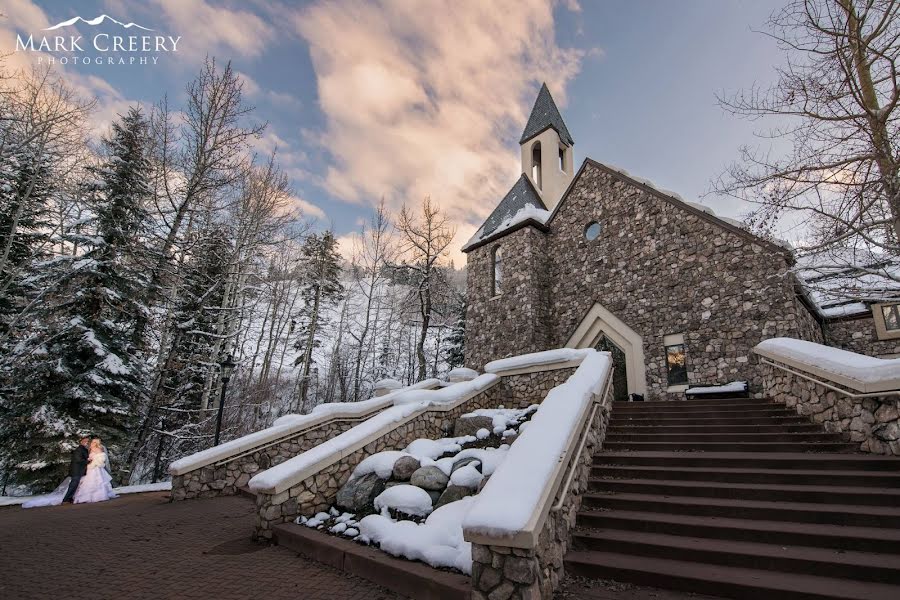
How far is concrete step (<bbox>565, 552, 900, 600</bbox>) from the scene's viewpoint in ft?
9.18

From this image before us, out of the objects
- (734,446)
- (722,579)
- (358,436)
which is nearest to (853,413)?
(734,446)

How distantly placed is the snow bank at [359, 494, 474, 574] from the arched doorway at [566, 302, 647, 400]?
8104mm

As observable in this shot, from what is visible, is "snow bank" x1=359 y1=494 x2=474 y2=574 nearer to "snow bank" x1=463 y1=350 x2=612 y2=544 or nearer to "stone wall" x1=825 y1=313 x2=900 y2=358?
"snow bank" x1=463 y1=350 x2=612 y2=544

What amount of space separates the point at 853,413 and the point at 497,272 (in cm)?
1147

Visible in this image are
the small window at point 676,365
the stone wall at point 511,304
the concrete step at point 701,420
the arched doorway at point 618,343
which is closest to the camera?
the concrete step at point 701,420

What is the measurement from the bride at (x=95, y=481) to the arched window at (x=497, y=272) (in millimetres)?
12015

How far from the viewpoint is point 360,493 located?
5375mm

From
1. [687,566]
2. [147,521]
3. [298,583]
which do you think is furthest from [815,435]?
[147,521]

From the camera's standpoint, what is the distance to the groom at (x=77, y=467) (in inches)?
299

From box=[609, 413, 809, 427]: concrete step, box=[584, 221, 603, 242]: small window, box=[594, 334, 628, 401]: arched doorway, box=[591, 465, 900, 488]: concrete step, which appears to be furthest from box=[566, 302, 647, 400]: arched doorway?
box=[591, 465, 900, 488]: concrete step

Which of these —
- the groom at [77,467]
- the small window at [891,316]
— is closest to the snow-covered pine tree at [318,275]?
the groom at [77,467]

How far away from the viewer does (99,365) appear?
Result: 9.47 meters

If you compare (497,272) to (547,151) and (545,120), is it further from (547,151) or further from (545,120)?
(545,120)

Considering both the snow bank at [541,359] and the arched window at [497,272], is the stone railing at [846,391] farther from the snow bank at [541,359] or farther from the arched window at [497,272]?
the arched window at [497,272]
